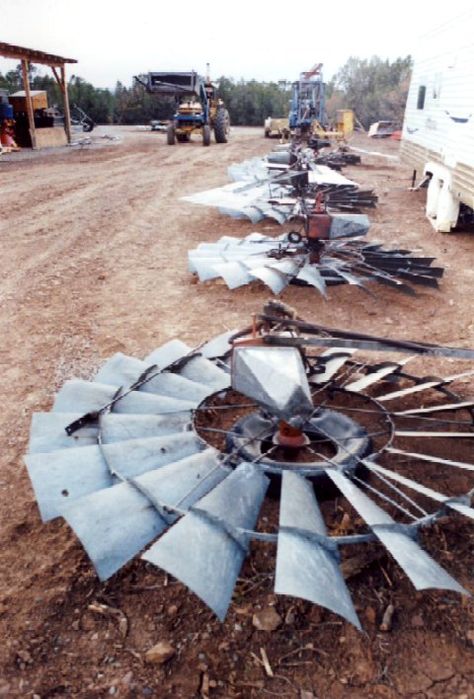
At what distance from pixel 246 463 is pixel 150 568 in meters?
0.90

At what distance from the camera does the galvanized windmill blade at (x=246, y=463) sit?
275cm

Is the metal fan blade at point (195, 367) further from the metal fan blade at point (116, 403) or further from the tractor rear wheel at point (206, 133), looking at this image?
the tractor rear wheel at point (206, 133)

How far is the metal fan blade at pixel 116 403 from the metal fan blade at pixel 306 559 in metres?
1.41

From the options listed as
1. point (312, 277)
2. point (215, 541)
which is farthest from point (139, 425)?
point (312, 277)

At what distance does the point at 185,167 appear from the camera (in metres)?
20.5

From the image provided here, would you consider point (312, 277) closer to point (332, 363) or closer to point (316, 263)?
point (316, 263)

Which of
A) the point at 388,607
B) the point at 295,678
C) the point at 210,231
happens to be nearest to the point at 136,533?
the point at 295,678

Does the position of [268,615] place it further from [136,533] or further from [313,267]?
[313,267]

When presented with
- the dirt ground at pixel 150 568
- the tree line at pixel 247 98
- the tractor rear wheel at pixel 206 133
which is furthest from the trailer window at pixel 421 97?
the tree line at pixel 247 98

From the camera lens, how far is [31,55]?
2395 cm

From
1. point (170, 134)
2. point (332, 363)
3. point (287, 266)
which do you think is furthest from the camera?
point (170, 134)

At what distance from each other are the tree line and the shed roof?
13.3 meters

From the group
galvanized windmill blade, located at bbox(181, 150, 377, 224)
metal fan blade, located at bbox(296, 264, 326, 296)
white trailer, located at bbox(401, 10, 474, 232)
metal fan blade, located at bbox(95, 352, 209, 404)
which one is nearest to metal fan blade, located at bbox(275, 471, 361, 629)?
metal fan blade, located at bbox(95, 352, 209, 404)

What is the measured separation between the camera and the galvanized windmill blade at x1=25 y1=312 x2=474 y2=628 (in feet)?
9.02
